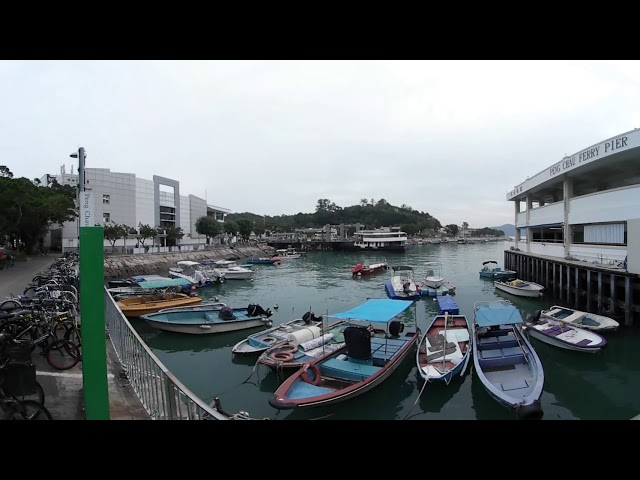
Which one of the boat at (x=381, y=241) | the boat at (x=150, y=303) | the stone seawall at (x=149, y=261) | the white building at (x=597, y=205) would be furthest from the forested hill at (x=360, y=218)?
the boat at (x=150, y=303)

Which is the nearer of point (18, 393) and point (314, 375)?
point (18, 393)

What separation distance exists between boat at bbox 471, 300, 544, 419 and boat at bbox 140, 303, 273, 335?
9256 mm

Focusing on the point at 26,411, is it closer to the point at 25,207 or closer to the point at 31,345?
the point at 31,345

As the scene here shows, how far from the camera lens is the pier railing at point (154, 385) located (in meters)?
3.55

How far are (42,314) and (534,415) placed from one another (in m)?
10.5

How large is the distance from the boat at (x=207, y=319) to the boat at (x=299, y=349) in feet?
12.6

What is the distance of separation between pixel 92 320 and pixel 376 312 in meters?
8.50

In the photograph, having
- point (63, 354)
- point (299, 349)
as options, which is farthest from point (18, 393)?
point (299, 349)

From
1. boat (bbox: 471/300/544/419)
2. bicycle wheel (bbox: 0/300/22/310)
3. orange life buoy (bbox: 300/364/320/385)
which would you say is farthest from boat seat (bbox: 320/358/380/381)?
bicycle wheel (bbox: 0/300/22/310)

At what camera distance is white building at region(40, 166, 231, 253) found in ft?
170

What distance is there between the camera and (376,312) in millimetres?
11023
